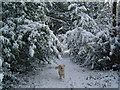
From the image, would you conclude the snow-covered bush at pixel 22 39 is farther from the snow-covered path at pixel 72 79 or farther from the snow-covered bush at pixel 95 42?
the snow-covered bush at pixel 95 42

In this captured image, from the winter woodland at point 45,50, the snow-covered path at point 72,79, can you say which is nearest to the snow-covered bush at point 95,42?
the winter woodland at point 45,50

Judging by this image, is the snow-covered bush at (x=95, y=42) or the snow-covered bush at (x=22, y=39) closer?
the snow-covered bush at (x=22, y=39)

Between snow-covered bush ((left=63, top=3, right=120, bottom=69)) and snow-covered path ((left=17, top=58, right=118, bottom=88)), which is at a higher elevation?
snow-covered bush ((left=63, top=3, right=120, bottom=69))

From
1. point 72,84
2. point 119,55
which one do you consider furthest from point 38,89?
point 119,55

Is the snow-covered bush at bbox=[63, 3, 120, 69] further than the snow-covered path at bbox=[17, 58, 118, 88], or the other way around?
the snow-covered bush at bbox=[63, 3, 120, 69]

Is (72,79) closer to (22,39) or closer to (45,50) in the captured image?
(45,50)

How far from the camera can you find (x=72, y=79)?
264 centimetres

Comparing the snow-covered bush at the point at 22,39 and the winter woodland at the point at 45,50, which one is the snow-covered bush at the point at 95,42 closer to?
the winter woodland at the point at 45,50

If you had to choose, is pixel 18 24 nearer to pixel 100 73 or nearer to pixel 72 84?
pixel 72 84

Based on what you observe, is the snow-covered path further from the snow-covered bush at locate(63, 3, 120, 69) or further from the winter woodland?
the snow-covered bush at locate(63, 3, 120, 69)

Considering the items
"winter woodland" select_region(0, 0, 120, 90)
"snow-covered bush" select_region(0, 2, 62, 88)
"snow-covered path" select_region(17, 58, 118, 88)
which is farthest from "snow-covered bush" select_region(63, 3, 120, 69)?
"snow-covered bush" select_region(0, 2, 62, 88)

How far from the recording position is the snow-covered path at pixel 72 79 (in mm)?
2361

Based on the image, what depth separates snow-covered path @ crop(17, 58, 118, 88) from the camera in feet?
7.75

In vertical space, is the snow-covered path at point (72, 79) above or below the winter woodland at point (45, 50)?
below
